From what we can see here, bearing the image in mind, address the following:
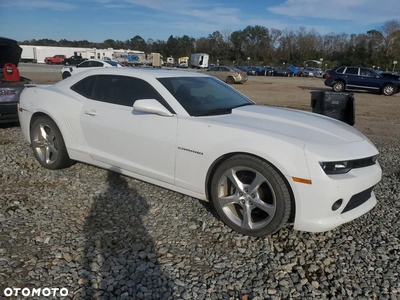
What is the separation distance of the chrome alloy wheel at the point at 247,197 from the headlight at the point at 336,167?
0.46 m

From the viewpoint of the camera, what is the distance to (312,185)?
2633 mm

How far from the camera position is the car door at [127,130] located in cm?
335

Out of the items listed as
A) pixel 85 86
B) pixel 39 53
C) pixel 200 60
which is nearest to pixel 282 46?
pixel 200 60

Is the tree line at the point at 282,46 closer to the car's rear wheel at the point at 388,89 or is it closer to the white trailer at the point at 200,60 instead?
the white trailer at the point at 200,60

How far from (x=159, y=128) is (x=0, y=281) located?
5.99 feet

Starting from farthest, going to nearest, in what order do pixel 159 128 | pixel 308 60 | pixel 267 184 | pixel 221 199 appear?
pixel 308 60 → pixel 159 128 → pixel 221 199 → pixel 267 184

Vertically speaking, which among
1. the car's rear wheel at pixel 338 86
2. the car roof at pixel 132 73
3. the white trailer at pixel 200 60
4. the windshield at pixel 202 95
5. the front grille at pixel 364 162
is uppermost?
the white trailer at pixel 200 60

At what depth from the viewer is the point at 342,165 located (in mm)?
2729

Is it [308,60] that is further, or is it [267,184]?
[308,60]

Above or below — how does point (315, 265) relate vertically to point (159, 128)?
below

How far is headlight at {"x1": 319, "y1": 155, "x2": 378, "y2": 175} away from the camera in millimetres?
2648

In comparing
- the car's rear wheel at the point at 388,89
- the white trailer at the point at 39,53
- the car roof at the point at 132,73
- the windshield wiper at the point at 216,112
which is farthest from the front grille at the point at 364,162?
the white trailer at the point at 39,53

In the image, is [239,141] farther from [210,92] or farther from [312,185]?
[210,92]

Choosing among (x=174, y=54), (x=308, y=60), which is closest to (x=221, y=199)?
(x=308, y=60)
